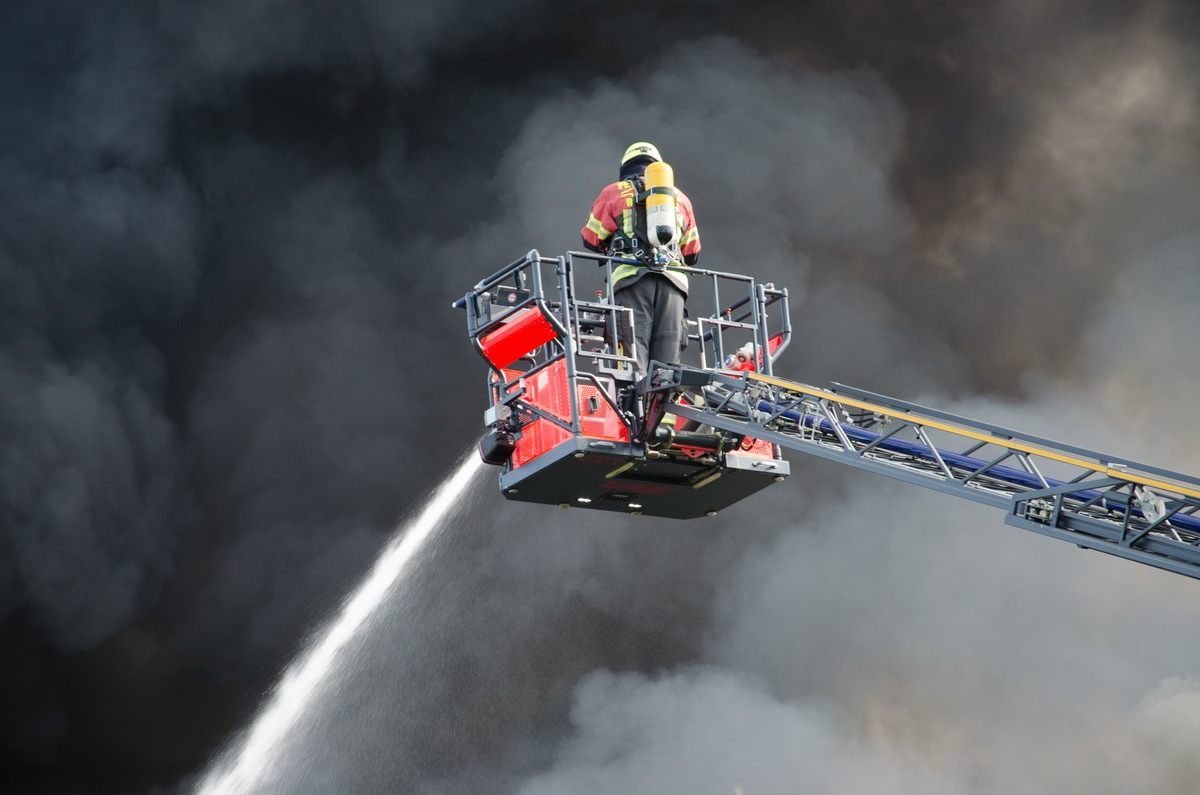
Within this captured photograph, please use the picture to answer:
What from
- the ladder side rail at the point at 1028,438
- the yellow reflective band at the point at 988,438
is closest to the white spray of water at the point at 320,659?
the yellow reflective band at the point at 988,438

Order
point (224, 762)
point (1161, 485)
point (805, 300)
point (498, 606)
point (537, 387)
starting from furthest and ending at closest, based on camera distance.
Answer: point (805, 300) < point (498, 606) < point (224, 762) < point (537, 387) < point (1161, 485)

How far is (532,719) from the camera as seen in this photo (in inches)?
930

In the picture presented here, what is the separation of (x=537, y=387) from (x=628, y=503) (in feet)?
5.58

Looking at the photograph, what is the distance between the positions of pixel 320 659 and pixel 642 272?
1204 cm

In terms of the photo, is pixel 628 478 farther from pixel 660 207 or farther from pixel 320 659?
pixel 320 659

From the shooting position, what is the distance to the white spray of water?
22531 millimetres

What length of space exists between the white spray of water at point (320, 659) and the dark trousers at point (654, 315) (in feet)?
31.9

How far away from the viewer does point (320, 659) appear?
77.5 ft

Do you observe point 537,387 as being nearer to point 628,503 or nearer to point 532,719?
point 628,503

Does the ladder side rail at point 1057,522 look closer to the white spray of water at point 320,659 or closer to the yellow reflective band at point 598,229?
the yellow reflective band at point 598,229

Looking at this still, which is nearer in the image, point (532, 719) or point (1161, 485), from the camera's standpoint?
point (1161, 485)

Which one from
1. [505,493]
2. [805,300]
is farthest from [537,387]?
[805,300]

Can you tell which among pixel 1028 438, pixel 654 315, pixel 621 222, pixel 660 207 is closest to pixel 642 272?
pixel 654 315

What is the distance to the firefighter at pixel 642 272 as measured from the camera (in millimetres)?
14391
